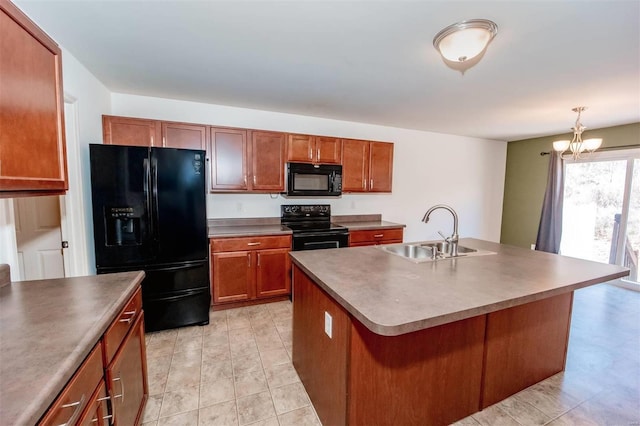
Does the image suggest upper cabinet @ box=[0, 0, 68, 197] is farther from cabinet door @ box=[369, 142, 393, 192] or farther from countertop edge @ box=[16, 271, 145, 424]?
cabinet door @ box=[369, 142, 393, 192]

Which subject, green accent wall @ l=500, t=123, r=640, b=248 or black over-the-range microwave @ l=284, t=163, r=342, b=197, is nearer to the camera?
black over-the-range microwave @ l=284, t=163, r=342, b=197

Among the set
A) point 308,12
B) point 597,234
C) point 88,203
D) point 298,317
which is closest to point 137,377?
point 298,317

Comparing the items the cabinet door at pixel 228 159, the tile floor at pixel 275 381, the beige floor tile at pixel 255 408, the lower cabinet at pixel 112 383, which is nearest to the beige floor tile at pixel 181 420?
the tile floor at pixel 275 381

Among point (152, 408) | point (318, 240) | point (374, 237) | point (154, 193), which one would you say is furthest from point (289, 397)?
point (374, 237)

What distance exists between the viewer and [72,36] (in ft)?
6.40

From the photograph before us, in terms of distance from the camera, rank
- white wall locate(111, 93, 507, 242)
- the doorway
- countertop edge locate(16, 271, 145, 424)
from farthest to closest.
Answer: the doorway, white wall locate(111, 93, 507, 242), countertop edge locate(16, 271, 145, 424)

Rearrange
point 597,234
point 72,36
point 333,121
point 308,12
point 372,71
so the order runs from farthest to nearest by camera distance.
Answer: point 597,234, point 333,121, point 372,71, point 72,36, point 308,12

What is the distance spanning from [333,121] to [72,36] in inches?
115

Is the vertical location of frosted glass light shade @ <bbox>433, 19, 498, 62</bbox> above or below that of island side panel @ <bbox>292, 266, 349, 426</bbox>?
above

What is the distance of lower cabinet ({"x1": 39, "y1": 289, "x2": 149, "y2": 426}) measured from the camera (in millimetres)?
822

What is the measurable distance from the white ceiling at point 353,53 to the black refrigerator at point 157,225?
2.64ft

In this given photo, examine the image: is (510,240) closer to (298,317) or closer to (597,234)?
(597,234)

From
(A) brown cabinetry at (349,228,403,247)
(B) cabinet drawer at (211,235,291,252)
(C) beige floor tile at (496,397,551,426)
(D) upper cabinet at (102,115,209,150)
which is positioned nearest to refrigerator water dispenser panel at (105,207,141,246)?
(B) cabinet drawer at (211,235,291,252)

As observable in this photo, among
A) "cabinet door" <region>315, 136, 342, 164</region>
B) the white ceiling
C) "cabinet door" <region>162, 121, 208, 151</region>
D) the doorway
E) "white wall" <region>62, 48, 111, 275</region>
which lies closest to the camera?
the white ceiling
